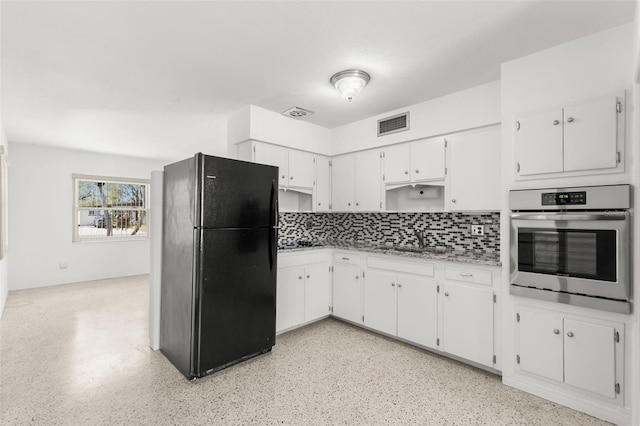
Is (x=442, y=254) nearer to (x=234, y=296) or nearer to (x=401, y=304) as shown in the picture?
(x=401, y=304)

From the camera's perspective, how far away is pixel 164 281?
9.66ft

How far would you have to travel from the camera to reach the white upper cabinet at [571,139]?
2.01 meters

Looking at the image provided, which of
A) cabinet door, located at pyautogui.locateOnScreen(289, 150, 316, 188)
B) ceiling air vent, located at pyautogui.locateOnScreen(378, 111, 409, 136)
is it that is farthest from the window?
ceiling air vent, located at pyautogui.locateOnScreen(378, 111, 409, 136)

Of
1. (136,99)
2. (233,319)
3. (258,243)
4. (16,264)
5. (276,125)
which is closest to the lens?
(233,319)

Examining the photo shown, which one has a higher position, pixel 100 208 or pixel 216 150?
pixel 216 150

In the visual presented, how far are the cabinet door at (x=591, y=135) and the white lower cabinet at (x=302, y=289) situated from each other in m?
2.54

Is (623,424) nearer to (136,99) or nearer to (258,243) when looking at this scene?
(258,243)

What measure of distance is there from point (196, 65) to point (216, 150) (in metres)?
3.09

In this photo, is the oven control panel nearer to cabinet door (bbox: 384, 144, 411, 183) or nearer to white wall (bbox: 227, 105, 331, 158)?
cabinet door (bbox: 384, 144, 411, 183)

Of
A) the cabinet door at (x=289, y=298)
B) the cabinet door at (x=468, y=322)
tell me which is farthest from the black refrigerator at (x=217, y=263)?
the cabinet door at (x=468, y=322)

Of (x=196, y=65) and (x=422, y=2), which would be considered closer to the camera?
(x=422, y=2)

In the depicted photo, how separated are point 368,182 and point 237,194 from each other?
1799mm

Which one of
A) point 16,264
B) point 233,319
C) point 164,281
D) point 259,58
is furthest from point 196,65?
point 16,264

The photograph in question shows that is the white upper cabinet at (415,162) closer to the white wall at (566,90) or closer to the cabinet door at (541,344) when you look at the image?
the white wall at (566,90)
